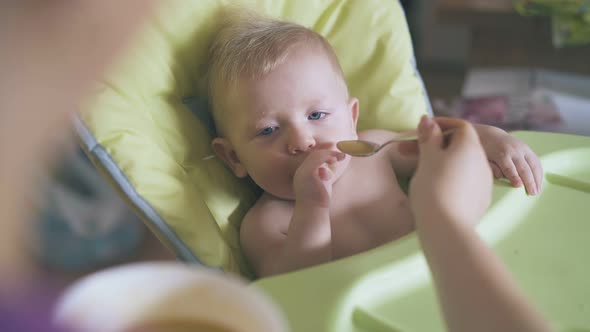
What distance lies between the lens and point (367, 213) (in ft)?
3.21

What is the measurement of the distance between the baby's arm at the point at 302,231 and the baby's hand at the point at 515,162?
265mm

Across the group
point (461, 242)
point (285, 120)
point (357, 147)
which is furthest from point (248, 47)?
point (461, 242)

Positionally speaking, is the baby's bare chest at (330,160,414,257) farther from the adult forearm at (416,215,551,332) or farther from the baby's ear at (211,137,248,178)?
the adult forearm at (416,215,551,332)

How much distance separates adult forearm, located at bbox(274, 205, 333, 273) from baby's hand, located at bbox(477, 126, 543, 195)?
298mm

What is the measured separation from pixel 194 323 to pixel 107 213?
1.49 meters

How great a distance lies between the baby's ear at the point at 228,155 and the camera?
3.30ft

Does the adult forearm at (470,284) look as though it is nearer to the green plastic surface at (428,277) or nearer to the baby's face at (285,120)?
the green plastic surface at (428,277)

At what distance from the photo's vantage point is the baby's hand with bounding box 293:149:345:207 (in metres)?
0.84

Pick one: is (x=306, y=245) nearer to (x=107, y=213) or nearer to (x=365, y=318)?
(x=365, y=318)

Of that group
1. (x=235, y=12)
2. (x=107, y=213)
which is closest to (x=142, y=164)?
(x=235, y=12)

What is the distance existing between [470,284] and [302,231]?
0.34 meters

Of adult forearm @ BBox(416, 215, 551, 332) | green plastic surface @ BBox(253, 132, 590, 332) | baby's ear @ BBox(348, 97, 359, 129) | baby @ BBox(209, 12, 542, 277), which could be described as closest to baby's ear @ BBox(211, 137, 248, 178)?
baby @ BBox(209, 12, 542, 277)

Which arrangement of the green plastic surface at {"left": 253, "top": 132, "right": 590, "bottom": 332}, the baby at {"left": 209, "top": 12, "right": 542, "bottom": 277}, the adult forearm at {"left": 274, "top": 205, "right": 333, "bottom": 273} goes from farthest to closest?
the baby at {"left": 209, "top": 12, "right": 542, "bottom": 277}, the adult forearm at {"left": 274, "top": 205, "right": 333, "bottom": 273}, the green plastic surface at {"left": 253, "top": 132, "right": 590, "bottom": 332}

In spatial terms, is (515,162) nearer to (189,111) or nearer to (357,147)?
(357,147)
